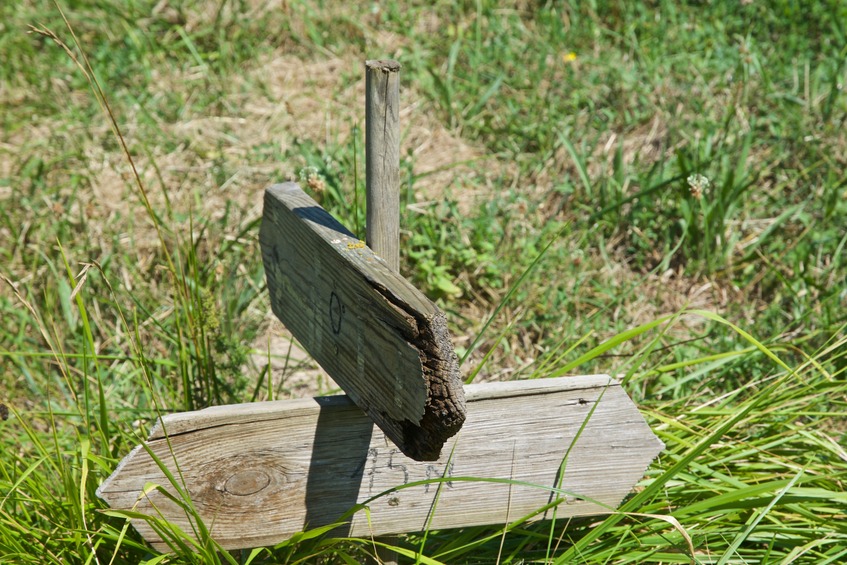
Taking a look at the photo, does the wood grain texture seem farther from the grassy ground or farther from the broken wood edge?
the grassy ground

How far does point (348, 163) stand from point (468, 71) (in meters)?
1.17

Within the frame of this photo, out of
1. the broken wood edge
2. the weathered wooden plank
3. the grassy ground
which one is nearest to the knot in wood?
the weathered wooden plank

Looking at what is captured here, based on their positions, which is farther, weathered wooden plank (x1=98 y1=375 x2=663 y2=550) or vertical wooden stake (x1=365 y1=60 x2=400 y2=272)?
weathered wooden plank (x1=98 y1=375 x2=663 y2=550)

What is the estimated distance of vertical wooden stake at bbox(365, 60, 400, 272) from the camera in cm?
156

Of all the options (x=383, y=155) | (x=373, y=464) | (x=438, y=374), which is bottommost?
(x=373, y=464)

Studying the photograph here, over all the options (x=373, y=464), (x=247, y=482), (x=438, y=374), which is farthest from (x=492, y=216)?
(x=438, y=374)

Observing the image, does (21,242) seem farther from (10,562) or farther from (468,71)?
(468,71)

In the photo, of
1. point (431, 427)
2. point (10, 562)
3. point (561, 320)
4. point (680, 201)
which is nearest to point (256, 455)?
point (431, 427)

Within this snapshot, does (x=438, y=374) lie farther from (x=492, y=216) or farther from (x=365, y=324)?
(x=492, y=216)

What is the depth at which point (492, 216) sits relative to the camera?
11.5 feet

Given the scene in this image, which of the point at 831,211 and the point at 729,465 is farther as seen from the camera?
the point at 831,211

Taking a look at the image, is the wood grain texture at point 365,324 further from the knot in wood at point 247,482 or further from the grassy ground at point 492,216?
the grassy ground at point 492,216

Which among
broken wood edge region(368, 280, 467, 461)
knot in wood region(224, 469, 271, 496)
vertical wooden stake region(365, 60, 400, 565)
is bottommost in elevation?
knot in wood region(224, 469, 271, 496)

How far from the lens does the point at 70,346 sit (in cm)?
322
